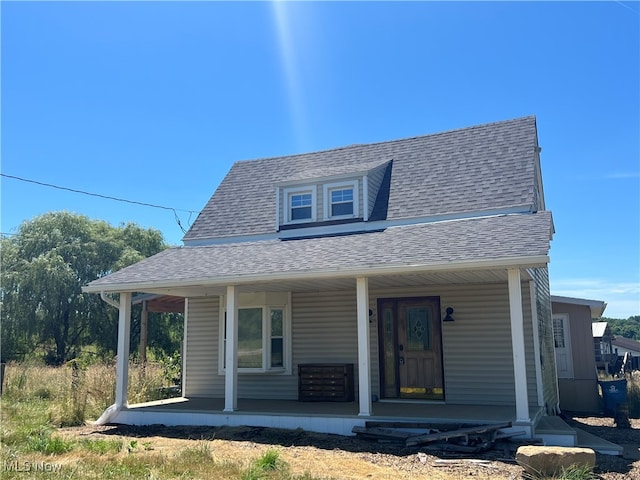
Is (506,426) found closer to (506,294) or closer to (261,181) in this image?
(506,294)

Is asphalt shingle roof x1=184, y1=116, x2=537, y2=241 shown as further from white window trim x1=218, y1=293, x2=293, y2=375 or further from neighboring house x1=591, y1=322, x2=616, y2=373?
neighboring house x1=591, y1=322, x2=616, y2=373

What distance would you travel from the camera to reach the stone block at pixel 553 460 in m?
5.83

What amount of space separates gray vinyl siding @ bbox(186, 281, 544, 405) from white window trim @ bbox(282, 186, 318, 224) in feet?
5.97

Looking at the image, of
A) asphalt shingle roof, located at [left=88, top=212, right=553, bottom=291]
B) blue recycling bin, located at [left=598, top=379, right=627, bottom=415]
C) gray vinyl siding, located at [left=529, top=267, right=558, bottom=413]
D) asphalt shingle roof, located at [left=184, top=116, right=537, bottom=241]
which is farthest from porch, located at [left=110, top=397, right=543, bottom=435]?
asphalt shingle roof, located at [left=184, top=116, right=537, bottom=241]

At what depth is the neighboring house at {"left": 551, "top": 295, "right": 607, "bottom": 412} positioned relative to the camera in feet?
43.5

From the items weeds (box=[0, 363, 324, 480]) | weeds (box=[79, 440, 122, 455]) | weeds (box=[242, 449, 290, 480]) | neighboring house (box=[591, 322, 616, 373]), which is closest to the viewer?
weeds (box=[242, 449, 290, 480])

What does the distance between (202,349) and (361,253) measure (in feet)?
17.7

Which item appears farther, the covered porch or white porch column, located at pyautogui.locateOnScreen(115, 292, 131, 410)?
white porch column, located at pyautogui.locateOnScreen(115, 292, 131, 410)

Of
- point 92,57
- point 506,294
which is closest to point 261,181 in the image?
point 92,57

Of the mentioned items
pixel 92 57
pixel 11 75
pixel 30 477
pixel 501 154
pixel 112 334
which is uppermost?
pixel 92 57

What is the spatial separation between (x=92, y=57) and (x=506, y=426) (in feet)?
39.9

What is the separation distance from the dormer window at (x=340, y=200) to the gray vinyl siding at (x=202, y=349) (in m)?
3.49

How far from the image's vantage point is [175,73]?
42.7 feet

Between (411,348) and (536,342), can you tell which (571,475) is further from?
(411,348)
